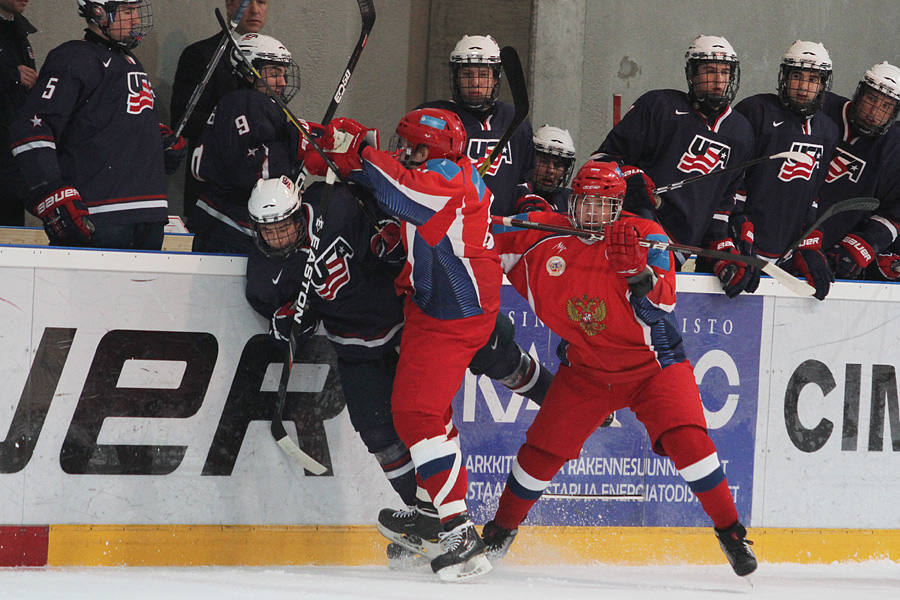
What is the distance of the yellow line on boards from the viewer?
277 centimetres

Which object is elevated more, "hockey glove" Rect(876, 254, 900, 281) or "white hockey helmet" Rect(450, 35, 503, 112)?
"white hockey helmet" Rect(450, 35, 503, 112)

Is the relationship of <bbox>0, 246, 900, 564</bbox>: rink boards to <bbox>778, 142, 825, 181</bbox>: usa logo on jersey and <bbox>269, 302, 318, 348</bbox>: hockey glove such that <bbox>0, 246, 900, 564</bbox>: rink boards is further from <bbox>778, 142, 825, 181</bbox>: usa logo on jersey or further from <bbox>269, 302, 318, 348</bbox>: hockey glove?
<bbox>778, 142, 825, 181</bbox>: usa logo on jersey

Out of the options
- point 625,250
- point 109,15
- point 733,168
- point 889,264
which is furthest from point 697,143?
point 109,15

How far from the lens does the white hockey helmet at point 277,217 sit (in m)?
2.63

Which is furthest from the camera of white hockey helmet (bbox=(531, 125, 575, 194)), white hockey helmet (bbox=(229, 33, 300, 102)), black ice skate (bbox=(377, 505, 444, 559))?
white hockey helmet (bbox=(531, 125, 575, 194))

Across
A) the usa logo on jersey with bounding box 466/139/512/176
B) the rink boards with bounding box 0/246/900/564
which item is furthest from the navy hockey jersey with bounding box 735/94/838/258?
the usa logo on jersey with bounding box 466/139/512/176

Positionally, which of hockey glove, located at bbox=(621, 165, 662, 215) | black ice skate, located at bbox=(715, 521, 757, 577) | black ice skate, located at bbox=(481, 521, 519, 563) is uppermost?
hockey glove, located at bbox=(621, 165, 662, 215)

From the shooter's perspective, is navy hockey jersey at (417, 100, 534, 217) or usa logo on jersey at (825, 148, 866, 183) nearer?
navy hockey jersey at (417, 100, 534, 217)

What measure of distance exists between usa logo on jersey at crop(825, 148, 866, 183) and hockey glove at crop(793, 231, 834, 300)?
387mm

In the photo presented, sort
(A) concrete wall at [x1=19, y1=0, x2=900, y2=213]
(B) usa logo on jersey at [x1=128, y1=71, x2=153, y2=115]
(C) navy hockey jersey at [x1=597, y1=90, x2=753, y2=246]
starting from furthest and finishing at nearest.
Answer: (A) concrete wall at [x1=19, y1=0, x2=900, y2=213] → (C) navy hockey jersey at [x1=597, y1=90, x2=753, y2=246] → (B) usa logo on jersey at [x1=128, y1=71, x2=153, y2=115]

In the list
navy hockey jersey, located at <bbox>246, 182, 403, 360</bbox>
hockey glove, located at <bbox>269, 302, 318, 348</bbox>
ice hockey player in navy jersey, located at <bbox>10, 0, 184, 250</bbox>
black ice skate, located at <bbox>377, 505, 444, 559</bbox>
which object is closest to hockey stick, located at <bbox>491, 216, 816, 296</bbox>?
navy hockey jersey, located at <bbox>246, 182, 403, 360</bbox>

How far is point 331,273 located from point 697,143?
1403mm

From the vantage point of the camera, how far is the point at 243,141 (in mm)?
3023

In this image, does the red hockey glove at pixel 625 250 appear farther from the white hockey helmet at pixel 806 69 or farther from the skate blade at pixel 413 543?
the white hockey helmet at pixel 806 69
